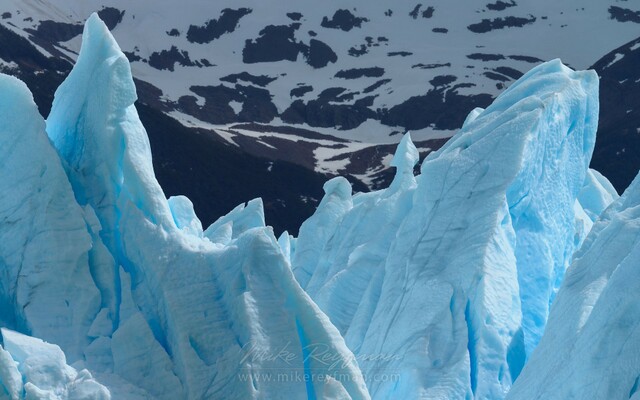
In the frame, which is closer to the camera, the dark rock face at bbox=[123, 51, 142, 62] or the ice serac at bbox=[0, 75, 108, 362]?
the ice serac at bbox=[0, 75, 108, 362]

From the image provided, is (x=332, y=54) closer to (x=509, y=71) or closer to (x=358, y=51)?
(x=358, y=51)

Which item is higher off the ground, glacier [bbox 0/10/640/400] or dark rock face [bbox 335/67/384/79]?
glacier [bbox 0/10/640/400]

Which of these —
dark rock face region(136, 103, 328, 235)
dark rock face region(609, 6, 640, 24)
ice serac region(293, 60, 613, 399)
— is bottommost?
Answer: dark rock face region(609, 6, 640, 24)

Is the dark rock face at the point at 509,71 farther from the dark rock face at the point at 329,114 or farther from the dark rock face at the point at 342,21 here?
the dark rock face at the point at 342,21

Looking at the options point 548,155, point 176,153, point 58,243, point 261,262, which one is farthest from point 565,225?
point 176,153

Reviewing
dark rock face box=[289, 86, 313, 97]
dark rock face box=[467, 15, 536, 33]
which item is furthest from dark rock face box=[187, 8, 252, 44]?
dark rock face box=[467, 15, 536, 33]

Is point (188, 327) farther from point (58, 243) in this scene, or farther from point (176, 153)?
point (176, 153)

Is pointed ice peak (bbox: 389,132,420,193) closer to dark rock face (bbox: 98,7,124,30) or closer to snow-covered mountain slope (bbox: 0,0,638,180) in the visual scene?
snow-covered mountain slope (bbox: 0,0,638,180)
